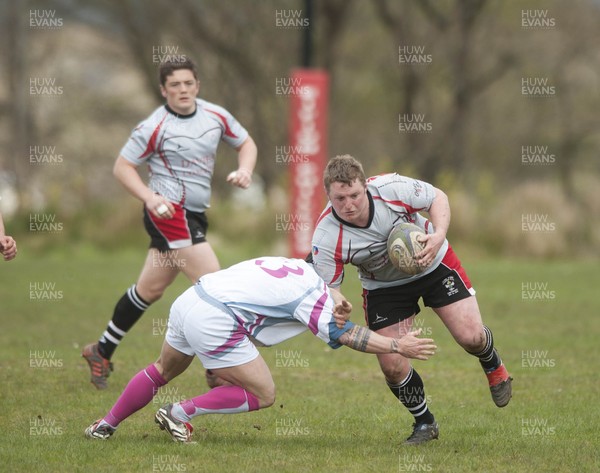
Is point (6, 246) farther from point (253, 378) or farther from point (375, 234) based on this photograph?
point (375, 234)

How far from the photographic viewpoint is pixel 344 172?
554 cm

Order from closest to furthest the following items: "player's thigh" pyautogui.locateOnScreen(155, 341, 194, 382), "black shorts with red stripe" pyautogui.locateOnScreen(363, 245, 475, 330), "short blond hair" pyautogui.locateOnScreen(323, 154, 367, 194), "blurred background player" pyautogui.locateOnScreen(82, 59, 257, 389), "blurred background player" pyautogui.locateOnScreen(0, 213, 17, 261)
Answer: "short blond hair" pyautogui.locateOnScreen(323, 154, 367, 194), "player's thigh" pyautogui.locateOnScreen(155, 341, 194, 382), "black shorts with red stripe" pyautogui.locateOnScreen(363, 245, 475, 330), "blurred background player" pyautogui.locateOnScreen(0, 213, 17, 261), "blurred background player" pyautogui.locateOnScreen(82, 59, 257, 389)

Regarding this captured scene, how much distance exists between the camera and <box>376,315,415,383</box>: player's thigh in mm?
5973

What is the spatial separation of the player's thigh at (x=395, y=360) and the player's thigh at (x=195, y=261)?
6.45 ft

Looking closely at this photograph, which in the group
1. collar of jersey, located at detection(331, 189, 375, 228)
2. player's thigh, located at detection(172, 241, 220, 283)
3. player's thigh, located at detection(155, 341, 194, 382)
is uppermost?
collar of jersey, located at detection(331, 189, 375, 228)

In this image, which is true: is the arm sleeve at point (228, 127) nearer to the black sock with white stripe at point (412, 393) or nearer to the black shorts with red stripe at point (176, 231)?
the black shorts with red stripe at point (176, 231)

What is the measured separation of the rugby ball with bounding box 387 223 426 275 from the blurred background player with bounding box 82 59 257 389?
1.92 meters

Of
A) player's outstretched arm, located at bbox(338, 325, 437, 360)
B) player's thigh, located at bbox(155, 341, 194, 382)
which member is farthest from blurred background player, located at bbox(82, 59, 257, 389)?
player's outstretched arm, located at bbox(338, 325, 437, 360)

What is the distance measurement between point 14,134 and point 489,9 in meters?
15.2

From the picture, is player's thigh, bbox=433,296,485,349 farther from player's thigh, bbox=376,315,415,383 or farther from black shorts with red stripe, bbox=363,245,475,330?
player's thigh, bbox=376,315,415,383

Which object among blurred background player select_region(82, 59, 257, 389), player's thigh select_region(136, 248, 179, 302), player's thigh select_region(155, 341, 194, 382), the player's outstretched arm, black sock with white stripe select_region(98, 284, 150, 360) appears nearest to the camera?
the player's outstretched arm

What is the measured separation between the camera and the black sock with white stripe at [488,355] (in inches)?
244

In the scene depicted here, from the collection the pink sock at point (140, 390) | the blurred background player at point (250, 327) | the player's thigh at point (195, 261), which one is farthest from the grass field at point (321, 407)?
the player's thigh at point (195, 261)

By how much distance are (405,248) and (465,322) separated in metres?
0.73
